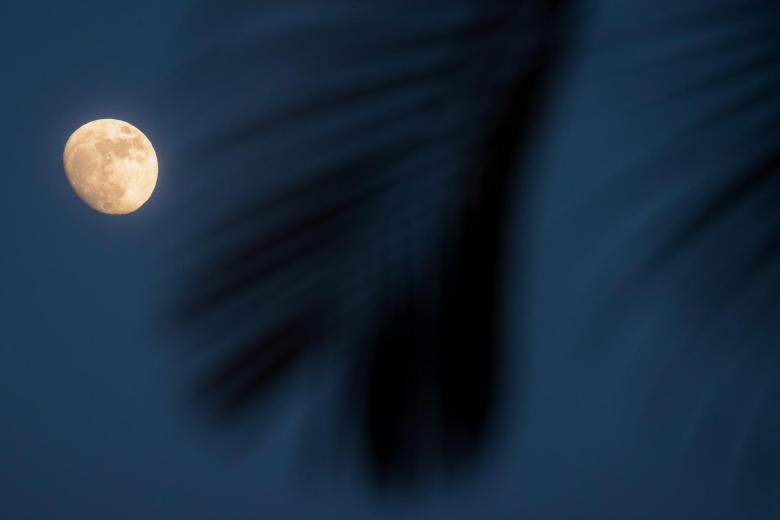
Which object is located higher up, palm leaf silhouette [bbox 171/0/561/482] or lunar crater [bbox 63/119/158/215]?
lunar crater [bbox 63/119/158/215]

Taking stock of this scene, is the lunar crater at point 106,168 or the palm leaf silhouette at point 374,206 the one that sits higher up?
the lunar crater at point 106,168

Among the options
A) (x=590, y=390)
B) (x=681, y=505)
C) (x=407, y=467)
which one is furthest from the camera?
(x=681, y=505)

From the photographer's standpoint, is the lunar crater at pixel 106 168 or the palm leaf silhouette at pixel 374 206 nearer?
the palm leaf silhouette at pixel 374 206

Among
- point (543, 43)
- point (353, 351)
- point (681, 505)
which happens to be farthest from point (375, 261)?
point (681, 505)

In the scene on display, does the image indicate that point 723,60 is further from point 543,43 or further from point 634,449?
point 634,449

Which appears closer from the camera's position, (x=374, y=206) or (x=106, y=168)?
(x=374, y=206)

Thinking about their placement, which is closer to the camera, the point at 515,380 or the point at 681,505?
the point at 515,380

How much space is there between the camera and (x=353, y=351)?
509 mm

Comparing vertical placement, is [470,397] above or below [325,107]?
below

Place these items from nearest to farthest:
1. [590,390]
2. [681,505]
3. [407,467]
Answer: [407,467]
[590,390]
[681,505]

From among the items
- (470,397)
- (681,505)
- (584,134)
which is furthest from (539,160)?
(681,505)

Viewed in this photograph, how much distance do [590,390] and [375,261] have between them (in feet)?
0.63

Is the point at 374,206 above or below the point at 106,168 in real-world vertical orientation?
below

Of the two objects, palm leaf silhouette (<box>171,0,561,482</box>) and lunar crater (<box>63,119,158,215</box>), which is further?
lunar crater (<box>63,119,158,215</box>)
